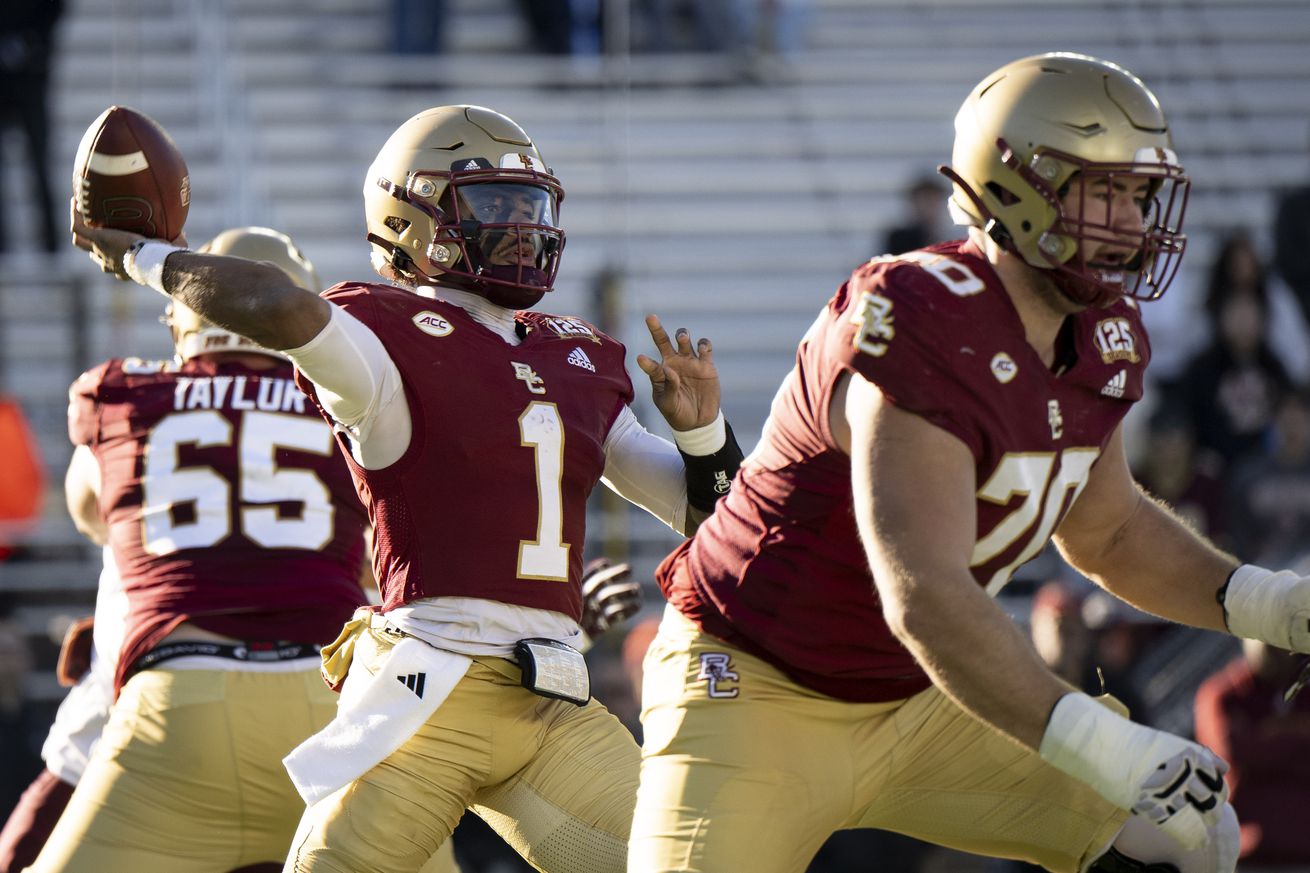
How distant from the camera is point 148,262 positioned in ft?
12.1

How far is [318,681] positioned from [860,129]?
7.59 metres

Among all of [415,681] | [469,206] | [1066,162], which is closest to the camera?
[1066,162]

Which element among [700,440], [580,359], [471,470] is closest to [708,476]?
[700,440]

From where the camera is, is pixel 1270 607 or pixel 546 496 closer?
pixel 1270 607

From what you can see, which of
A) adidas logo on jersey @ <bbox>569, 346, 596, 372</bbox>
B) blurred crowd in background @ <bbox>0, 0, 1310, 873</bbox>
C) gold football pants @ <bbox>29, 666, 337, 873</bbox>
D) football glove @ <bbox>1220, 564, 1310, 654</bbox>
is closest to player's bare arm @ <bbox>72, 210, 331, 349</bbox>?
adidas logo on jersey @ <bbox>569, 346, 596, 372</bbox>

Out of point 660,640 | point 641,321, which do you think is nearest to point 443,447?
point 660,640

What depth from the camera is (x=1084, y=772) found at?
287 cm

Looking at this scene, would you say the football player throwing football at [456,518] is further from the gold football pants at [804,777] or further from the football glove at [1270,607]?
the football glove at [1270,607]

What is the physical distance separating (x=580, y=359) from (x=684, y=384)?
0.77ft

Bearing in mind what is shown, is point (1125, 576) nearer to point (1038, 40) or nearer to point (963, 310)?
point (963, 310)

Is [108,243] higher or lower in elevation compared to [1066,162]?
lower

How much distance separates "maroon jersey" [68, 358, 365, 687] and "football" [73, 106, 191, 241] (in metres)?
0.50

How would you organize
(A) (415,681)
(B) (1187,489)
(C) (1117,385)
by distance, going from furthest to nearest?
(B) (1187,489)
(A) (415,681)
(C) (1117,385)

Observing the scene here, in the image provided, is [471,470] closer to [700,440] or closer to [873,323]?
→ [700,440]
